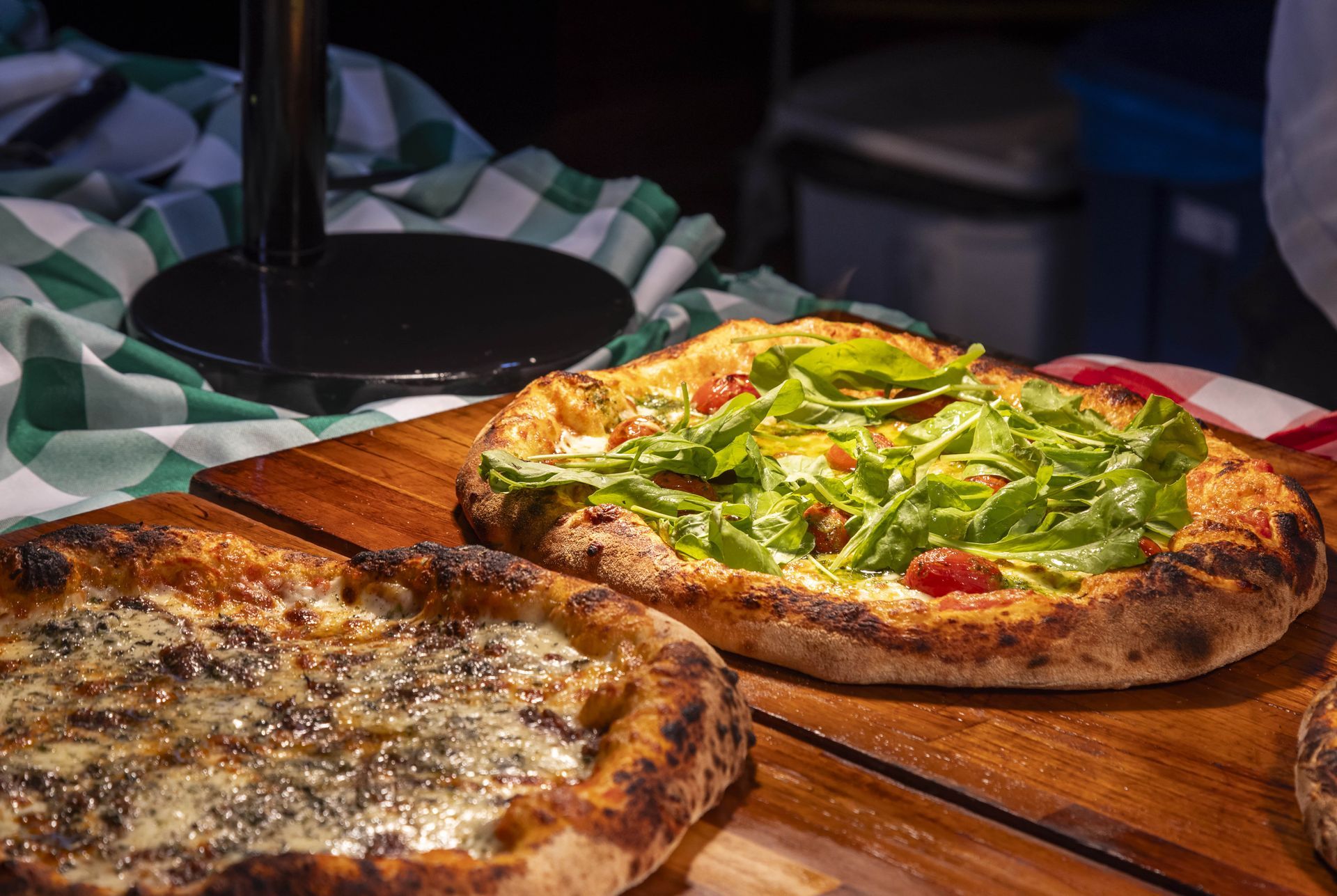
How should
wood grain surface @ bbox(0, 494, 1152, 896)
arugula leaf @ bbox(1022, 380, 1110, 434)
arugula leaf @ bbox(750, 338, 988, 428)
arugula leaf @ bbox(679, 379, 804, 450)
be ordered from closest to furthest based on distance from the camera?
wood grain surface @ bbox(0, 494, 1152, 896) < arugula leaf @ bbox(679, 379, 804, 450) < arugula leaf @ bbox(1022, 380, 1110, 434) < arugula leaf @ bbox(750, 338, 988, 428)

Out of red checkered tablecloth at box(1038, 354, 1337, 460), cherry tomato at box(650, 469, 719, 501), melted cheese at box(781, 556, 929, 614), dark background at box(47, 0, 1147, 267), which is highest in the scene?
melted cheese at box(781, 556, 929, 614)

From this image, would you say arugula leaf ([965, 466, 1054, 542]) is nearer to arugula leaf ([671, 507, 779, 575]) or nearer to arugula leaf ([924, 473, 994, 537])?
arugula leaf ([924, 473, 994, 537])

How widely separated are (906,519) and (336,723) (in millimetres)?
790

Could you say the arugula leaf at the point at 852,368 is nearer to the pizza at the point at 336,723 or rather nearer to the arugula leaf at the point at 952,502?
the arugula leaf at the point at 952,502

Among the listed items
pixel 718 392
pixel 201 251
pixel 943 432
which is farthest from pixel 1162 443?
pixel 201 251

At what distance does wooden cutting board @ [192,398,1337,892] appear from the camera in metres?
1.47

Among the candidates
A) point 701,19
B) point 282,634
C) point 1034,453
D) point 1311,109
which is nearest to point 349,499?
point 282,634

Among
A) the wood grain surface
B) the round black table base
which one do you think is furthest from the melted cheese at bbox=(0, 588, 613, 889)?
the round black table base

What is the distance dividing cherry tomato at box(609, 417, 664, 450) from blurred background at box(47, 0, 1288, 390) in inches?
47.7

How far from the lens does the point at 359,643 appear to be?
160cm

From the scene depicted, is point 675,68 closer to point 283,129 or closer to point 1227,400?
point 283,129

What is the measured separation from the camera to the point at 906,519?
190 cm

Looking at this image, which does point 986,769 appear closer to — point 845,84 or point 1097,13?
point 845,84

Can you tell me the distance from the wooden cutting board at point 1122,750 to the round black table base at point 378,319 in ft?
1.75
